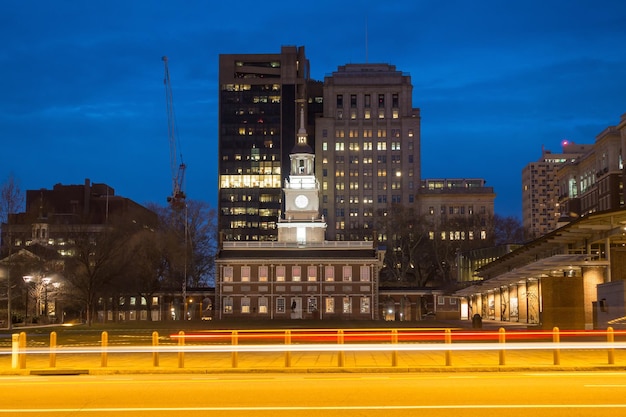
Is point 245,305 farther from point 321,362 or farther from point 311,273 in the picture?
point 321,362

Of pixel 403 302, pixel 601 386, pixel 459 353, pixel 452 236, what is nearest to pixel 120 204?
pixel 452 236

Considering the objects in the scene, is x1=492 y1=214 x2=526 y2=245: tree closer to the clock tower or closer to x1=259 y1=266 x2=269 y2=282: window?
the clock tower

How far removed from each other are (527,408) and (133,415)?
7.36 meters

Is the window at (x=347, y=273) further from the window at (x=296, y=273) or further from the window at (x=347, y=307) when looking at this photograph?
the window at (x=296, y=273)

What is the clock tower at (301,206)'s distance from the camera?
13212 centimetres

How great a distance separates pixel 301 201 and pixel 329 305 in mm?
23118

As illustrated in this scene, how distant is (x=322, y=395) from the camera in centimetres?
1844

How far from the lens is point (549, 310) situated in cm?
5669

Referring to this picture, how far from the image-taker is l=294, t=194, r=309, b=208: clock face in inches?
5310

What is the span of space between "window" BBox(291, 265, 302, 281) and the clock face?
725 inches

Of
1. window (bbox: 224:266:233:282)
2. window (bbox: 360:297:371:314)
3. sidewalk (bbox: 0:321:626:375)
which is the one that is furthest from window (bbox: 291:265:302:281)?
sidewalk (bbox: 0:321:626:375)

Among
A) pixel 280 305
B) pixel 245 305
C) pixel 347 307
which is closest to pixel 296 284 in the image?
pixel 280 305

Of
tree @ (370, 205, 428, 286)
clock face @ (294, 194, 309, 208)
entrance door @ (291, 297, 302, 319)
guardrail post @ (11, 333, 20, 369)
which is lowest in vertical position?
entrance door @ (291, 297, 302, 319)

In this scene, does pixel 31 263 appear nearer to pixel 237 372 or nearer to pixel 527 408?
pixel 237 372
